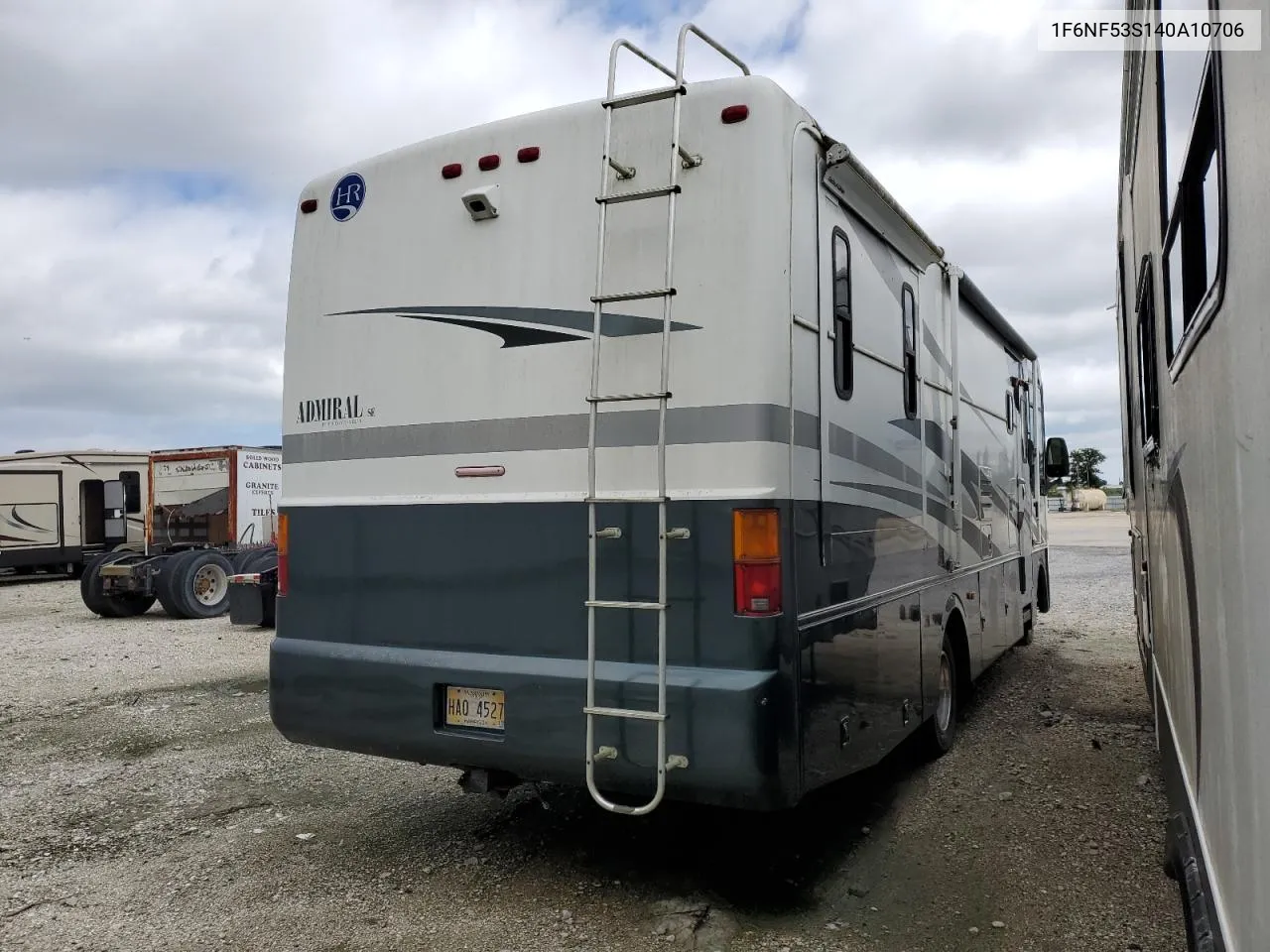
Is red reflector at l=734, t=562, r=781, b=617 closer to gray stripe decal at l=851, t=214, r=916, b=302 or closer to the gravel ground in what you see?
the gravel ground

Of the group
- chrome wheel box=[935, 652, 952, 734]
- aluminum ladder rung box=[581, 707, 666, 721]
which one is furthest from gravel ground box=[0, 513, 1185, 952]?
aluminum ladder rung box=[581, 707, 666, 721]

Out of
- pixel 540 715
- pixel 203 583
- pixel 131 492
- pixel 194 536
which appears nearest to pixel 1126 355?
pixel 540 715

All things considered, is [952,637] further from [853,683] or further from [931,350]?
[853,683]

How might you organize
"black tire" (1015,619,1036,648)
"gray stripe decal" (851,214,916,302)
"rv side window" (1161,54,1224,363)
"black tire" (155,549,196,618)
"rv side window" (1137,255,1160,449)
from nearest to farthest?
"rv side window" (1161,54,1224,363), "rv side window" (1137,255,1160,449), "gray stripe decal" (851,214,916,302), "black tire" (1015,619,1036,648), "black tire" (155,549,196,618)

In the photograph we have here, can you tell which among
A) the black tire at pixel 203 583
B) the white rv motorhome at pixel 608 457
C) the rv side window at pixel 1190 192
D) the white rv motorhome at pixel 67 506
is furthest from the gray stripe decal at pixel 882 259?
the white rv motorhome at pixel 67 506

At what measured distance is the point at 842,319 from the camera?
4.23 metres

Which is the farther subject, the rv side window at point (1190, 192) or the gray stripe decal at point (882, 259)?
the gray stripe decal at point (882, 259)

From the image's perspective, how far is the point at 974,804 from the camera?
5.14 meters

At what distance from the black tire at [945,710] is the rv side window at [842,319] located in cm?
207

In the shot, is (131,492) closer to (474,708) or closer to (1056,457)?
(1056,457)

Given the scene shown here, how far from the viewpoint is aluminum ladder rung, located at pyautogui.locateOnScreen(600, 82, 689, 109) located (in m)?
3.68

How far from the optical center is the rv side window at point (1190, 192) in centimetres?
194

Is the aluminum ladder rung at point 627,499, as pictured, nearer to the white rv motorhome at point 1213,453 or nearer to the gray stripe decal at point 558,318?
the gray stripe decal at point 558,318

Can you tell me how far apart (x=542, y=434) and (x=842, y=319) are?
1350 mm
